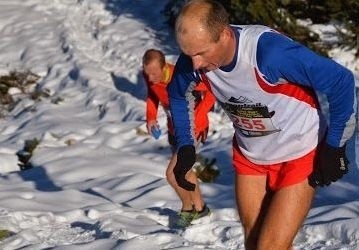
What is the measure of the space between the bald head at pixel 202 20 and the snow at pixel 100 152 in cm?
211

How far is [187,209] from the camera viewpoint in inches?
233

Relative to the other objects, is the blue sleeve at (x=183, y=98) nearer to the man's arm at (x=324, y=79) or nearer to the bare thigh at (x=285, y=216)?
the man's arm at (x=324, y=79)

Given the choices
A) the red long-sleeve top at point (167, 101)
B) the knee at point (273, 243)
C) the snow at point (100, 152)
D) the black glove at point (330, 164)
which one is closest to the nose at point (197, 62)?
the black glove at point (330, 164)

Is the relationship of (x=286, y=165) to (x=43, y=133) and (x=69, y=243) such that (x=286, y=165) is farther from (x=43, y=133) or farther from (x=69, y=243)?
(x=43, y=133)

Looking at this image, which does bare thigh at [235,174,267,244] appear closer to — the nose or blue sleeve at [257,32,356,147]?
blue sleeve at [257,32,356,147]

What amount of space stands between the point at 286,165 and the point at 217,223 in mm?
2094

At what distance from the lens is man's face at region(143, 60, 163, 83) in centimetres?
595

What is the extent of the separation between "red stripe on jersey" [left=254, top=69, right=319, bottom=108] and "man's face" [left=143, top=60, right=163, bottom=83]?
248 centimetres

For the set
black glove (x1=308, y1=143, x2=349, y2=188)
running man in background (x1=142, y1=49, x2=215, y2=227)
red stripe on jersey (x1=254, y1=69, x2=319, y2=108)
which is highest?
red stripe on jersey (x1=254, y1=69, x2=319, y2=108)

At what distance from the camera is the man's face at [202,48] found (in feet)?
10.8

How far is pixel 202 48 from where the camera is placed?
332 cm

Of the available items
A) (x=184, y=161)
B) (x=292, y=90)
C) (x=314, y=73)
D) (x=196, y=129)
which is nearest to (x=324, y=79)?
(x=314, y=73)

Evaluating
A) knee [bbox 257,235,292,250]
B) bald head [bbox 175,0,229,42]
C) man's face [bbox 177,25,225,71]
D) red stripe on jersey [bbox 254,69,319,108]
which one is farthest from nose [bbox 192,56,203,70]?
knee [bbox 257,235,292,250]

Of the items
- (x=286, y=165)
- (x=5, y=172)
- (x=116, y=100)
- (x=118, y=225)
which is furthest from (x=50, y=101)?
(x=286, y=165)
